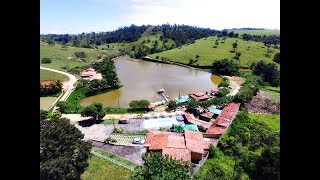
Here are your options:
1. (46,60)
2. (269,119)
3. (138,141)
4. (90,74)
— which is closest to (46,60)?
(46,60)

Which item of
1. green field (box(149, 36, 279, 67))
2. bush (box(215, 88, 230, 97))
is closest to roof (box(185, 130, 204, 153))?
bush (box(215, 88, 230, 97))

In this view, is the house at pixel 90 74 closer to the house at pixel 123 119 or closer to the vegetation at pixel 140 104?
the vegetation at pixel 140 104

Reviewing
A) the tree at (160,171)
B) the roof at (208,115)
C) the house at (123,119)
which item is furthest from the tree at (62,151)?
the roof at (208,115)

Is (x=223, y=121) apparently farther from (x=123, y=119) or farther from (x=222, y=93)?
(x=222, y=93)
